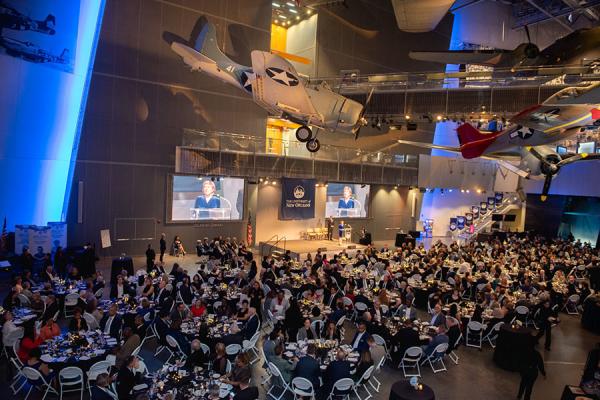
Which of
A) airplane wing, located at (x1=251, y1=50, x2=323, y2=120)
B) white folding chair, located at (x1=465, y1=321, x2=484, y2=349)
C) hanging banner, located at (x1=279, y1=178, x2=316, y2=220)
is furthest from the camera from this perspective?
hanging banner, located at (x1=279, y1=178, x2=316, y2=220)

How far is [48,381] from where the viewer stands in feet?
23.9

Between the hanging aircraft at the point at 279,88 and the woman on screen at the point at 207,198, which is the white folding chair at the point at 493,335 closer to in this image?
the hanging aircraft at the point at 279,88

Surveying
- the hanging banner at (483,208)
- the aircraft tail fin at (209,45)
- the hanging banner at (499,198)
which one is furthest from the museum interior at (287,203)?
the hanging banner at (483,208)

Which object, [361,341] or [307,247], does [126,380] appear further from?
[307,247]

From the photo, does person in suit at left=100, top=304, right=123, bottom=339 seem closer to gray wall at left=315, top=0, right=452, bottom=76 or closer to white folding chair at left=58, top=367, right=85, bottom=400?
white folding chair at left=58, top=367, right=85, bottom=400

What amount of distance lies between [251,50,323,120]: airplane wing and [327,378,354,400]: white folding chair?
10.9 meters

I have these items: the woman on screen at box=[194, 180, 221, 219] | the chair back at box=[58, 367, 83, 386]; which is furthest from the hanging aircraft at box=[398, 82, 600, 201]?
the woman on screen at box=[194, 180, 221, 219]

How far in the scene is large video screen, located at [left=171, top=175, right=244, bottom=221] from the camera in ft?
70.5

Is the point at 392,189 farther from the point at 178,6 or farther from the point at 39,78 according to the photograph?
the point at 39,78

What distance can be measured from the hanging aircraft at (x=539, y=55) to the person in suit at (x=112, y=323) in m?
13.2

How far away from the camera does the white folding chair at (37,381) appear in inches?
267

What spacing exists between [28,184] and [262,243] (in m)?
11.5

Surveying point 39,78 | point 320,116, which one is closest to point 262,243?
point 320,116

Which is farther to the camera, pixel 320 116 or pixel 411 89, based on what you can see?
pixel 411 89
